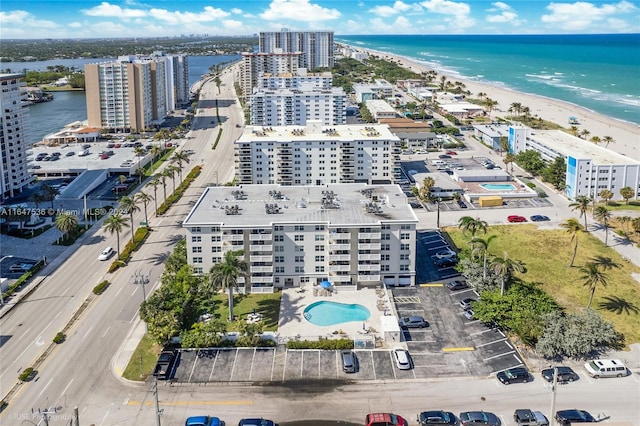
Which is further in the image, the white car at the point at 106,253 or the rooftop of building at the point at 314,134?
the rooftop of building at the point at 314,134

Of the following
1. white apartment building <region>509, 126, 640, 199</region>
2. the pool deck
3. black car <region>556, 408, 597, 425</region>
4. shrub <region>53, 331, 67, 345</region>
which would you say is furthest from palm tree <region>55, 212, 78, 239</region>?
white apartment building <region>509, 126, 640, 199</region>

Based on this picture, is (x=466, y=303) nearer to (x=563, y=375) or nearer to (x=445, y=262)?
(x=445, y=262)

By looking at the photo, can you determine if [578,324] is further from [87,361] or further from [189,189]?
[189,189]

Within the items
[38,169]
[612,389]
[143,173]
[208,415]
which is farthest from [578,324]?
[38,169]

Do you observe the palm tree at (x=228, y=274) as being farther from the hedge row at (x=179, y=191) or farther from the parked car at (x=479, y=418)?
the hedge row at (x=179, y=191)

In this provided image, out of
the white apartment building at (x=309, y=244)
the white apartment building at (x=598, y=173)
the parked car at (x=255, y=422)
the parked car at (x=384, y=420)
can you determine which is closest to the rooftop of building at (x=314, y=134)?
the white apartment building at (x=598, y=173)
